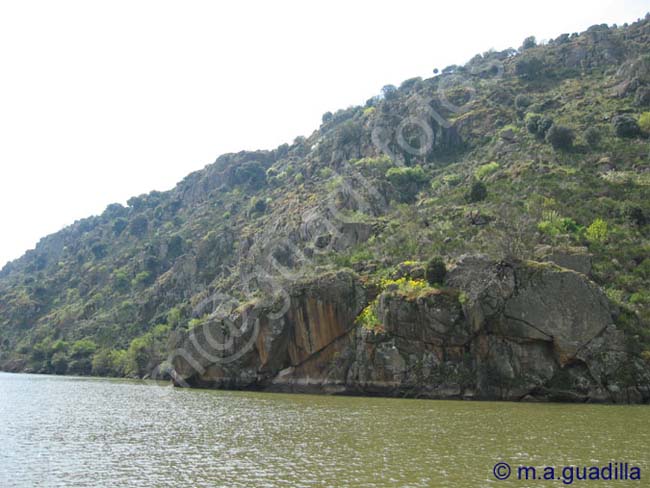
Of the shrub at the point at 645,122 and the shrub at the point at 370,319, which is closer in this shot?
the shrub at the point at 370,319

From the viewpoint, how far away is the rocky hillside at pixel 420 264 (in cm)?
4322

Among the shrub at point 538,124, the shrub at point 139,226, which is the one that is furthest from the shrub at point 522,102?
the shrub at point 139,226

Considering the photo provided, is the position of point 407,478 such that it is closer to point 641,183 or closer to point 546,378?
point 546,378

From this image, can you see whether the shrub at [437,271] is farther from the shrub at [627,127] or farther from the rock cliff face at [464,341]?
the shrub at [627,127]

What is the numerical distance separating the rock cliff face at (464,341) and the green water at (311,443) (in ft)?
15.3

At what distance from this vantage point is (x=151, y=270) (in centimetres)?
13212

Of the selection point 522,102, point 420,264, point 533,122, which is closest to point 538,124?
point 533,122

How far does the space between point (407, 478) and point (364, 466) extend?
2406 mm

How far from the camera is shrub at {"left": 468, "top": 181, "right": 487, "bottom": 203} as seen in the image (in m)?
71.4

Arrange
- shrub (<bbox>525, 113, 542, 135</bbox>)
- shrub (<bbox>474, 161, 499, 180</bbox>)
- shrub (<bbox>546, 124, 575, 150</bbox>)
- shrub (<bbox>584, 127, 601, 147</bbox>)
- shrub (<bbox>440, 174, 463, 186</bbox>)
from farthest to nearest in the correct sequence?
shrub (<bbox>525, 113, 542, 135</bbox>)
shrub (<bbox>440, 174, 463, 186</bbox>)
shrub (<bbox>474, 161, 499, 180</bbox>)
shrub (<bbox>546, 124, 575, 150</bbox>)
shrub (<bbox>584, 127, 601, 147</bbox>)

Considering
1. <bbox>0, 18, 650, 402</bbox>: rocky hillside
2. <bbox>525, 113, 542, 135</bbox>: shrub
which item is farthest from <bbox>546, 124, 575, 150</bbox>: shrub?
<bbox>525, 113, 542, 135</bbox>: shrub

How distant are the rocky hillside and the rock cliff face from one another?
0.16m

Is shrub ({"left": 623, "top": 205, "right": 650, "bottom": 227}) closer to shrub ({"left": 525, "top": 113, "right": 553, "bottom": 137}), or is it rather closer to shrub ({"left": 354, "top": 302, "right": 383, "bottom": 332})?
shrub ({"left": 525, "top": 113, "right": 553, "bottom": 137})

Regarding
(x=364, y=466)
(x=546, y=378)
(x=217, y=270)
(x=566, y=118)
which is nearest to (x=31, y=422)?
(x=364, y=466)
